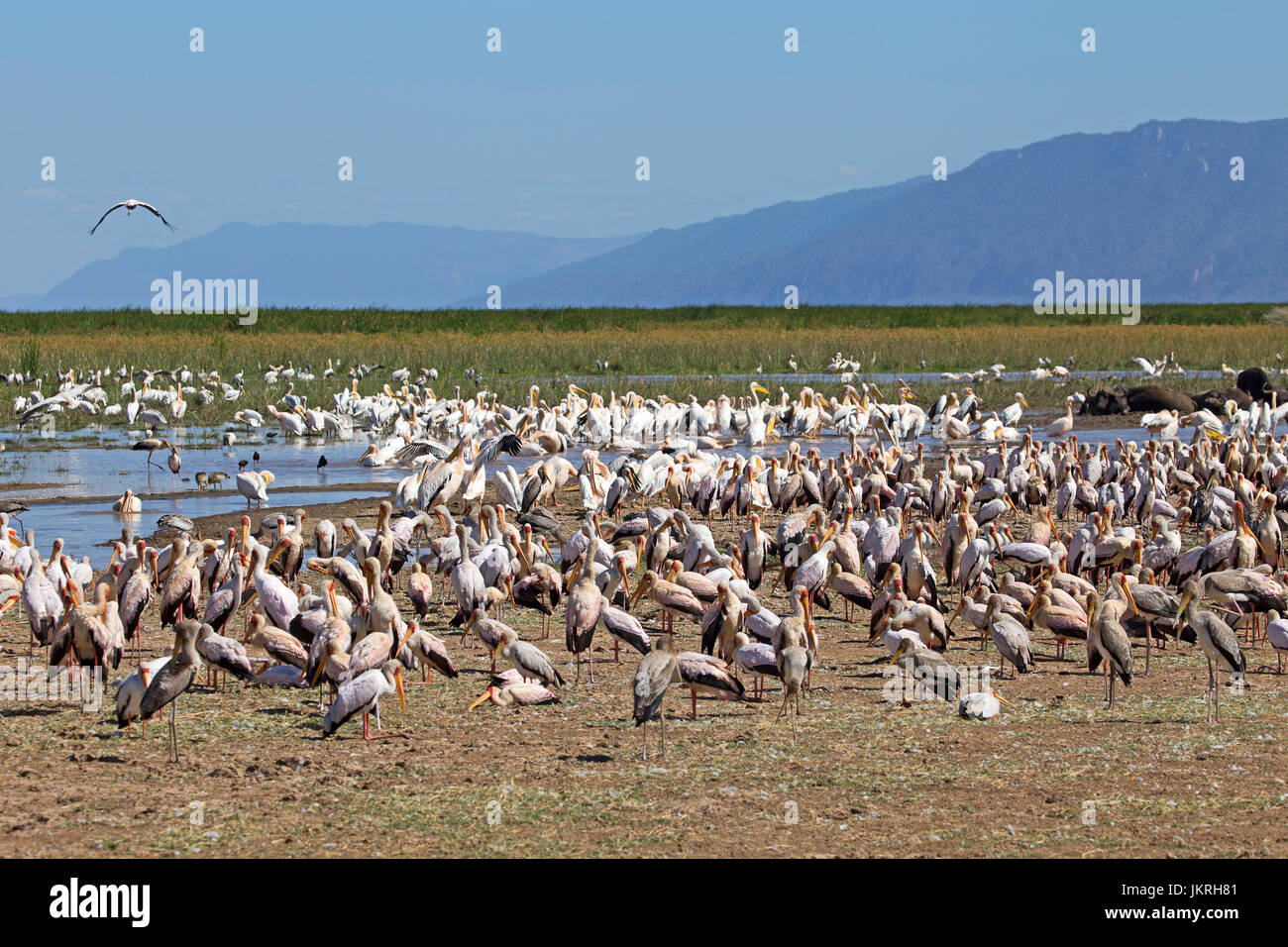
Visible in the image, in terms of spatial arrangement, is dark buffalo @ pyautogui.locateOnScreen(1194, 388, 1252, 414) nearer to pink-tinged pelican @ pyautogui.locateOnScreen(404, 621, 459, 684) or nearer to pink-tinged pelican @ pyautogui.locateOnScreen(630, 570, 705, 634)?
pink-tinged pelican @ pyautogui.locateOnScreen(630, 570, 705, 634)

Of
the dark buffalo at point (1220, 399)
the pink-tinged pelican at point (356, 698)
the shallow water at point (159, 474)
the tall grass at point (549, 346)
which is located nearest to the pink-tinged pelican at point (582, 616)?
the pink-tinged pelican at point (356, 698)

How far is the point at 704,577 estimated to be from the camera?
11.0m

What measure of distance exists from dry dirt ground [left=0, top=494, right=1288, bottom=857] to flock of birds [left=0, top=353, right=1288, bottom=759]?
24 cm

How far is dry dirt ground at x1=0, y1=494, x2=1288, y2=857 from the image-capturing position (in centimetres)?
655

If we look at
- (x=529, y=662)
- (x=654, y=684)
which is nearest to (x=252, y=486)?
(x=529, y=662)

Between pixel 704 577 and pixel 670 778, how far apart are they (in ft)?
12.0

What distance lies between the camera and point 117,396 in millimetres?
32375

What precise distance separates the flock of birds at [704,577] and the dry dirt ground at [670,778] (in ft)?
0.79

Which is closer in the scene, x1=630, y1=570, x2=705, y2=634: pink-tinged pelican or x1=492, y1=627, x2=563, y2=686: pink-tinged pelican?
x1=492, y1=627, x2=563, y2=686: pink-tinged pelican

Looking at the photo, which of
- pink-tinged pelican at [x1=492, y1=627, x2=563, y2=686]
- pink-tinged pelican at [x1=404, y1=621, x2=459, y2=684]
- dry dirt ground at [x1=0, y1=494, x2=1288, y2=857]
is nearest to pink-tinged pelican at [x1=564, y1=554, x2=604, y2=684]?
dry dirt ground at [x1=0, y1=494, x2=1288, y2=857]

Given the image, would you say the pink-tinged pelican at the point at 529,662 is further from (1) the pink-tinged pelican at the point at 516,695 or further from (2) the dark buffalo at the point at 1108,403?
(2) the dark buffalo at the point at 1108,403

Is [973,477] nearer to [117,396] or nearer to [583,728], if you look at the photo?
[583,728]

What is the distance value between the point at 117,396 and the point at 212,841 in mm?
27746

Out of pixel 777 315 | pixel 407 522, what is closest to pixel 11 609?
pixel 407 522
